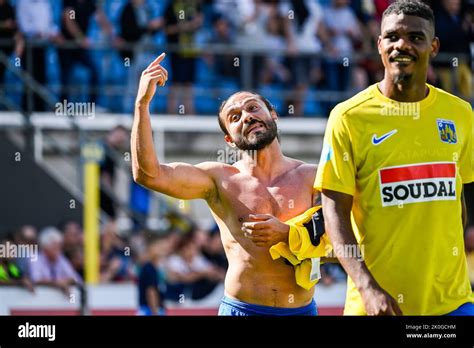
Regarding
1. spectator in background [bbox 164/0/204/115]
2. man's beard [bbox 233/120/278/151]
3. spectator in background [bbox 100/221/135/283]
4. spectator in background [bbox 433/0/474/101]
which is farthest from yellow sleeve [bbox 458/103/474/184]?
spectator in background [bbox 164/0/204/115]

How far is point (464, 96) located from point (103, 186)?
438 centimetres

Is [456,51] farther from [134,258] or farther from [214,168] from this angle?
[214,168]

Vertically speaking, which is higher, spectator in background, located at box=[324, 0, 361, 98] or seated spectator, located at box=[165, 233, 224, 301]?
spectator in background, located at box=[324, 0, 361, 98]

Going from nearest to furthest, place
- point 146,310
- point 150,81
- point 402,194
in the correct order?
1. point 402,194
2. point 150,81
3. point 146,310

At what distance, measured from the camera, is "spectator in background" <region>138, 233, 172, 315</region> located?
11992 millimetres

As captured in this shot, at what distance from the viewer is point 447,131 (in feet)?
17.1

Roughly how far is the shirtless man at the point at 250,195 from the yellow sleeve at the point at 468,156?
1141mm

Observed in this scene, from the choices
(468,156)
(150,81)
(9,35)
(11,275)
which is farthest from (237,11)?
(468,156)

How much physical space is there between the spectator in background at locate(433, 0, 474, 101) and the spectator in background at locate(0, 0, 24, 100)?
15.7 ft

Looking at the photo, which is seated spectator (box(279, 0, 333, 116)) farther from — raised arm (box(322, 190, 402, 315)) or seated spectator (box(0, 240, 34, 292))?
raised arm (box(322, 190, 402, 315))

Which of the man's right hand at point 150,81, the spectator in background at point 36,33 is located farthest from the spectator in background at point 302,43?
the man's right hand at point 150,81

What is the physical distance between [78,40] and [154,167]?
8.29 metres

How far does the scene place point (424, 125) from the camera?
521 centimetres

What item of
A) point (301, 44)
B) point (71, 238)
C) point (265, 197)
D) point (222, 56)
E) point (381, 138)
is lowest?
point (71, 238)
